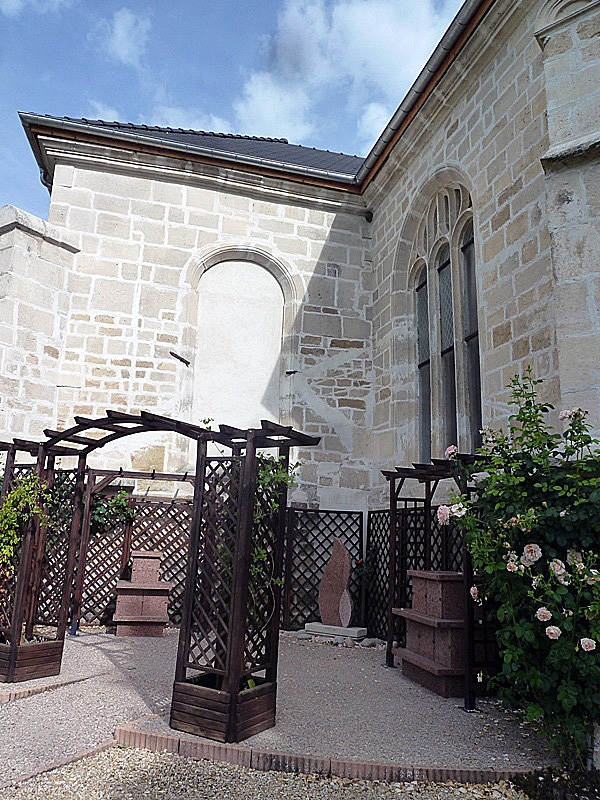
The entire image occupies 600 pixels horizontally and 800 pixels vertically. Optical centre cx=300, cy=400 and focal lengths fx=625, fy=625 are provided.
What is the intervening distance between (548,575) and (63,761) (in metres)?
2.43

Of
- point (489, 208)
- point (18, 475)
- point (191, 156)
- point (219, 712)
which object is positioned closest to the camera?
point (219, 712)

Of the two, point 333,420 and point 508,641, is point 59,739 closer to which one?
point 508,641

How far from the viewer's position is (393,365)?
7.28 meters

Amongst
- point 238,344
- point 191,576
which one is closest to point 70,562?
point 191,576

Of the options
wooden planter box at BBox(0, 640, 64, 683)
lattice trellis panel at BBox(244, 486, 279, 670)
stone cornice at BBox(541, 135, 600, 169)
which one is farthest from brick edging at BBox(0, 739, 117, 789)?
stone cornice at BBox(541, 135, 600, 169)

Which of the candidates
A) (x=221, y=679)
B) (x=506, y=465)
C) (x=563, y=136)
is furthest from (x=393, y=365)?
(x=221, y=679)

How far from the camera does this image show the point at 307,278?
26.6 feet

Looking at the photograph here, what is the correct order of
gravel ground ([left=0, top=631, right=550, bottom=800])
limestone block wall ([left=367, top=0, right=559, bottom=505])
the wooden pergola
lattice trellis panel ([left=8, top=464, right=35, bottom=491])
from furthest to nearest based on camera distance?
limestone block wall ([left=367, top=0, right=559, bottom=505]), lattice trellis panel ([left=8, top=464, right=35, bottom=491]), the wooden pergola, gravel ground ([left=0, top=631, right=550, bottom=800])

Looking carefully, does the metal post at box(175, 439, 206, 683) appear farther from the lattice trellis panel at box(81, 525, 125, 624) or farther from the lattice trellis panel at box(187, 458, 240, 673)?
the lattice trellis panel at box(81, 525, 125, 624)

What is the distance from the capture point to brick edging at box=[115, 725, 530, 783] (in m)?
2.80

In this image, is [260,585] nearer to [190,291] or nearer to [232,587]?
[232,587]

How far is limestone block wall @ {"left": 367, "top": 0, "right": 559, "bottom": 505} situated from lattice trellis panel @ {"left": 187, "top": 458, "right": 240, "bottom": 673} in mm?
2370

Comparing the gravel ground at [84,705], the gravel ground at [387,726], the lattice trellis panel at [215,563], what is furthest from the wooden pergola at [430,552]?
the gravel ground at [84,705]

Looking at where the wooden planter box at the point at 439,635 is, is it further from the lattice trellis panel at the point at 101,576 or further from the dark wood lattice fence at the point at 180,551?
the lattice trellis panel at the point at 101,576
